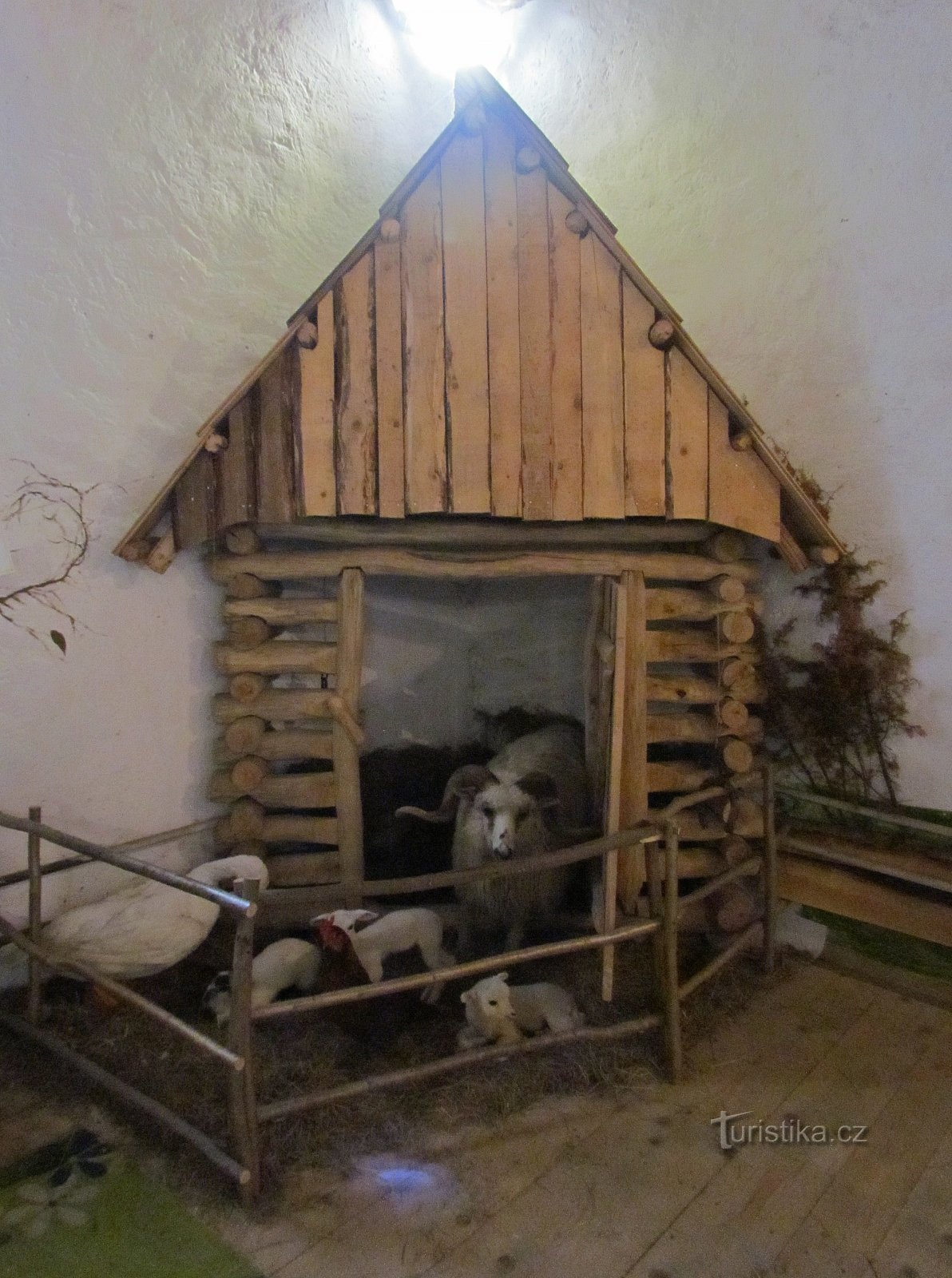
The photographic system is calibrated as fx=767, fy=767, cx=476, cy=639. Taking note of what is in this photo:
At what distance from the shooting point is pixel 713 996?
117 inches

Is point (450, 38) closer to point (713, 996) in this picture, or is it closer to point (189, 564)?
point (189, 564)

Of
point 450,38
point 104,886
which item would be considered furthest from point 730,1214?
point 450,38

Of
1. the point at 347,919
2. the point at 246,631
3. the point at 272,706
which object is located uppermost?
the point at 246,631

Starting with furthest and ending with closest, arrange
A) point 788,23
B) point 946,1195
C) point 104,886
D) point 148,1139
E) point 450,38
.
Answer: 1. point 450,38
2. point 788,23
3. point 104,886
4. point 148,1139
5. point 946,1195

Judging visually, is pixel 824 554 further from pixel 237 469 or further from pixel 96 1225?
pixel 96 1225

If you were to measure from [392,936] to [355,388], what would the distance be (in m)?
1.97

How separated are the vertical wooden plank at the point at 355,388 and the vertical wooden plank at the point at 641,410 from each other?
914mm

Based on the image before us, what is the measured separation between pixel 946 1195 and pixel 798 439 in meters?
2.75

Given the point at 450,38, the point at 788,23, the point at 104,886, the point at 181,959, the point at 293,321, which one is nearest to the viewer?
the point at 293,321

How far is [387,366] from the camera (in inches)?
107

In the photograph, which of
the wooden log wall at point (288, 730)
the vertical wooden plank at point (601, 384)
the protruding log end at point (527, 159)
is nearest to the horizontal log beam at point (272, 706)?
the wooden log wall at point (288, 730)

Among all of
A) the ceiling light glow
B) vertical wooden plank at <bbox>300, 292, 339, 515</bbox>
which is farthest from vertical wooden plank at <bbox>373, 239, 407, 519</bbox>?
the ceiling light glow

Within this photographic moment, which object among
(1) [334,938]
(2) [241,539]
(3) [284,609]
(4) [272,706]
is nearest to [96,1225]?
(1) [334,938]

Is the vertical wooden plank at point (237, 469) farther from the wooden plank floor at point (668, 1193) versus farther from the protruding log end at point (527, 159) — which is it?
the wooden plank floor at point (668, 1193)
